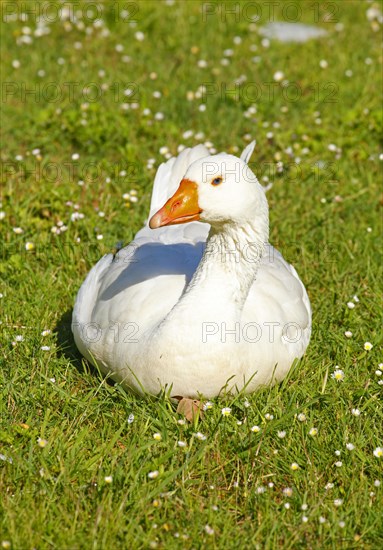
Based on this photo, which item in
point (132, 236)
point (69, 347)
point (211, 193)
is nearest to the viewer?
point (211, 193)

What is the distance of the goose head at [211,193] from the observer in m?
4.11

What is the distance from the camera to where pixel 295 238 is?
6301mm

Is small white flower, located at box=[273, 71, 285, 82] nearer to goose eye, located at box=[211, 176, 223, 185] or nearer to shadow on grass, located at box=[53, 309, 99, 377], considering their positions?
shadow on grass, located at box=[53, 309, 99, 377]

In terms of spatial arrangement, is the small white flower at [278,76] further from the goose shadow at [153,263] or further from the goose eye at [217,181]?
the goose eye at [217,181]

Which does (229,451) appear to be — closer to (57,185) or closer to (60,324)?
(60,324)

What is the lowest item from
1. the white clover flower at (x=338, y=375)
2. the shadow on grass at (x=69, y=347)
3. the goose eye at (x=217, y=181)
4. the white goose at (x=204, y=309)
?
the shadow on grass at (x=69, y=347)

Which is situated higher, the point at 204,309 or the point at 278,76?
the point at 278,76

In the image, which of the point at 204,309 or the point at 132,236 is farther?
the point at 132,236

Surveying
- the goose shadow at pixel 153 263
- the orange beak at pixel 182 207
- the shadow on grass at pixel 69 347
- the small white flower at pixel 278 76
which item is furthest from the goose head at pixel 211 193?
the small white flower at pixel 278 76

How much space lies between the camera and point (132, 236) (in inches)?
241

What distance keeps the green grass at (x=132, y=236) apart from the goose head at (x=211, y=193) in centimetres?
99

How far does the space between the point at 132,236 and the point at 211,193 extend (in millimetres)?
2084

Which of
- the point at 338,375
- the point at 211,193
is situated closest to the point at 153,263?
the point at 211,193

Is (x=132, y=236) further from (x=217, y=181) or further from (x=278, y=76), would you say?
(x=278, y=76)
